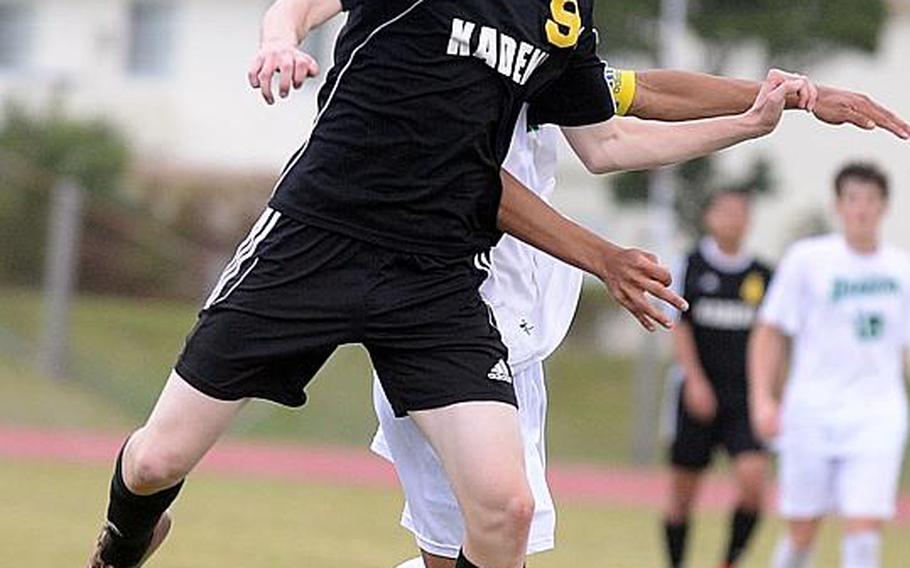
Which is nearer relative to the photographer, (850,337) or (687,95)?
(687,95)

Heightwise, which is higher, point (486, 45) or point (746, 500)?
point (486, 45)

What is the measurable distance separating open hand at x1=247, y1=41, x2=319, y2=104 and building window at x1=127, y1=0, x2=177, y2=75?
100 ft

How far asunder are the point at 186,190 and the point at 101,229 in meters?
6.62

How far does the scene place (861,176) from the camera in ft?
33.6

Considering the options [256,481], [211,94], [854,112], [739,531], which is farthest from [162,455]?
[211,94]

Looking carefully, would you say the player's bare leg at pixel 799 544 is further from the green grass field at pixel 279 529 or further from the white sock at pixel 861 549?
the green grass field at pixel 279 529

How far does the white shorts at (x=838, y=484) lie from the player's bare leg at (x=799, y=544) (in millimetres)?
48

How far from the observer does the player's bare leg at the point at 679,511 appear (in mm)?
12094

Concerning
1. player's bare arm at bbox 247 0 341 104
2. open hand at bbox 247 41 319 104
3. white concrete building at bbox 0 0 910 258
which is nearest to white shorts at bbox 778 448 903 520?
player's bare arm at bbox 247 0 341 104

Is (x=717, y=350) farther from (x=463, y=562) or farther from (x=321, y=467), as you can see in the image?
(x=463, y=562)

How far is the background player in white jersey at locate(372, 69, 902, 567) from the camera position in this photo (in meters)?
6.37

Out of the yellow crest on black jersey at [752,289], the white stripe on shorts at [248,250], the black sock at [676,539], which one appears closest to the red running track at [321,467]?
the yellow crest on black jersey at [752,289]

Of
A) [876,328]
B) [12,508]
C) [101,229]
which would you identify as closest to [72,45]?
[101,229]

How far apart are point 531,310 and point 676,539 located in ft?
19.3
